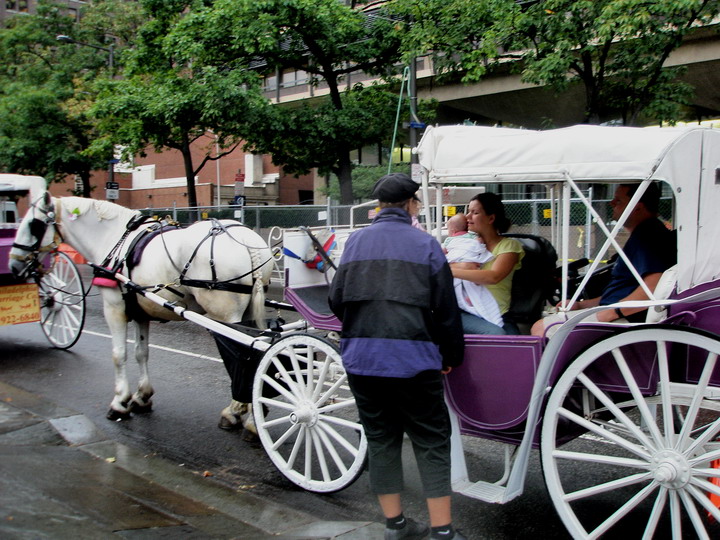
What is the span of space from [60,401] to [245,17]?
38.7 feet

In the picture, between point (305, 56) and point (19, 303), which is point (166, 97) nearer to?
point (305, 56)

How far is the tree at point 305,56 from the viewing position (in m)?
16.3

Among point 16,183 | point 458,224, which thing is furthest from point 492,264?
point 16,183

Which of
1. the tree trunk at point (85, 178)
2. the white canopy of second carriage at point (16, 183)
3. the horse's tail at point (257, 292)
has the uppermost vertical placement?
the tree trunk at point (85, 178)

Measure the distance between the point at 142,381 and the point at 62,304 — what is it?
312 centimetres

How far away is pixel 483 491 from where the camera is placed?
12.2ft

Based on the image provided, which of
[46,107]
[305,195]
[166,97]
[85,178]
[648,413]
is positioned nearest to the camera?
[648,413]

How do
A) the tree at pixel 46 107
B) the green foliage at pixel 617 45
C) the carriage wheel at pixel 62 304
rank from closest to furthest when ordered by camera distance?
the carriage wheel at pixel 62 304
the green foliage at pixel 617 45
the tree at pixel 46 107

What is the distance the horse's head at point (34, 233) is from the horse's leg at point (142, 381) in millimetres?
1287

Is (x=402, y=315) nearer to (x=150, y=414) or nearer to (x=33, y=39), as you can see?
(x=150, y=414)

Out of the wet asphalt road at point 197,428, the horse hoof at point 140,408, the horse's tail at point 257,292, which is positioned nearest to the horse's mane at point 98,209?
the horse's tail at point 257,292

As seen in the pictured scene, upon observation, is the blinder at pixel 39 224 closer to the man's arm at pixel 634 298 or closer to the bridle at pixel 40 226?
the bridle at pixel 40 226

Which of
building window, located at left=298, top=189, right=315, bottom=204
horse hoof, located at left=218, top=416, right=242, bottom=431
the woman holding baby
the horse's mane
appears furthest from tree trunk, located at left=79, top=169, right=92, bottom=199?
the woman holding baby

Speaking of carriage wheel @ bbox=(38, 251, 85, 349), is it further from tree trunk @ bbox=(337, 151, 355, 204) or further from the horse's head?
tree trunk @ bbox=(337, 151, 355, 204)
